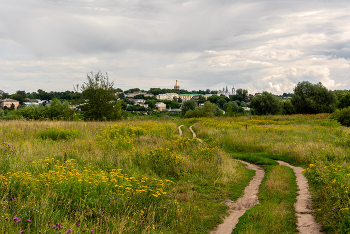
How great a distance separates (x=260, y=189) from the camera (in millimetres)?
7930

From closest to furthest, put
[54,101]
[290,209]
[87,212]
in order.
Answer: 1. [87,212]
2. [290,209]
3. [54,101]

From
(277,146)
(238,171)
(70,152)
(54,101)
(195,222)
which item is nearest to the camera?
(195,222)

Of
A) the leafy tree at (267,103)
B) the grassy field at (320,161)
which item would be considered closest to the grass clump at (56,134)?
the grassy field at (320,161)

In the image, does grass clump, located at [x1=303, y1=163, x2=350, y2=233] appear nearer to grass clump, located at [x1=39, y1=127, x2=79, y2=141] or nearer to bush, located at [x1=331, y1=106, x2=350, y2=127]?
grass clump, located at [x1=39, y1=127, x2=79, y2=141]

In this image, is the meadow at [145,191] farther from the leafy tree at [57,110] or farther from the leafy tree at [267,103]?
the leafy tree at [267,103]

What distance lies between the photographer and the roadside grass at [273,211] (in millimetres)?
5180

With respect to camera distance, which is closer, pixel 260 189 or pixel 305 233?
pixel 305 233

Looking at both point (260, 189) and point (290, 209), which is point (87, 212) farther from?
point (260, 189)

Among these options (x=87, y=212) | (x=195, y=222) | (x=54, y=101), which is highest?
(x=54, y=101)

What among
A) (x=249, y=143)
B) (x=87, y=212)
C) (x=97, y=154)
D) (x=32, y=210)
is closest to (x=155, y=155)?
(x=97, y=154)

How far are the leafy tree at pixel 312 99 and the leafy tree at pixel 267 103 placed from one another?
3733 millimetres

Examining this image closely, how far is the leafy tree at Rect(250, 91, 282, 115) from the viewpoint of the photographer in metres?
54.2

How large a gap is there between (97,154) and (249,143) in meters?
10.6

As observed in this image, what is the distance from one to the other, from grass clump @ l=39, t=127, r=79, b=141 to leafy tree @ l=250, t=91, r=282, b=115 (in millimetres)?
49072
